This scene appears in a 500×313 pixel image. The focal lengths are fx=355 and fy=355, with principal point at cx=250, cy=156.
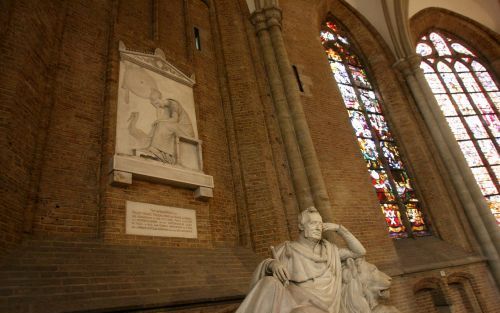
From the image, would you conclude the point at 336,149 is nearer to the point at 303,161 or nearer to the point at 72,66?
the point at 303,161

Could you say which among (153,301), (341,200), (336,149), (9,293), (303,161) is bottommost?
(153,301)

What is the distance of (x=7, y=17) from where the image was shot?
4387 mm

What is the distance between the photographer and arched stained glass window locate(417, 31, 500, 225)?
34.2ft

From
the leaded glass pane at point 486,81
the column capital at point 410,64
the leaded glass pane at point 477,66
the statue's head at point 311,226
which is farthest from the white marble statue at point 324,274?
the leaded glass pane at point 477,66

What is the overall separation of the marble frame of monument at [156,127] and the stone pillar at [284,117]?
5.47 ft

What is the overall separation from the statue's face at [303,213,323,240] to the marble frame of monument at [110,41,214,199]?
2261mm

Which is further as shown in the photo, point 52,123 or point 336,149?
point 336,149

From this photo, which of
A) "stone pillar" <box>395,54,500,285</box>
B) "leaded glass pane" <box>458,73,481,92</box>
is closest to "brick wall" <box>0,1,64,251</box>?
"stone pillar" <box>395,54,500,285</box>

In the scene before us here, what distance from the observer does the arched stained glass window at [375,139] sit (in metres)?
8.59

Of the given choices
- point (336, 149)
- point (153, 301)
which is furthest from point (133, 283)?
point (336, 149)

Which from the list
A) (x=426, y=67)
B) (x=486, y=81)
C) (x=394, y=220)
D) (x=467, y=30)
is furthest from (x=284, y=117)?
(x=467, y=30)

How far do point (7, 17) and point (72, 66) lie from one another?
0.91m

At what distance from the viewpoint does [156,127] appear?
5.20 meters

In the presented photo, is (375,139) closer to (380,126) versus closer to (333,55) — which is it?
(380,126)
